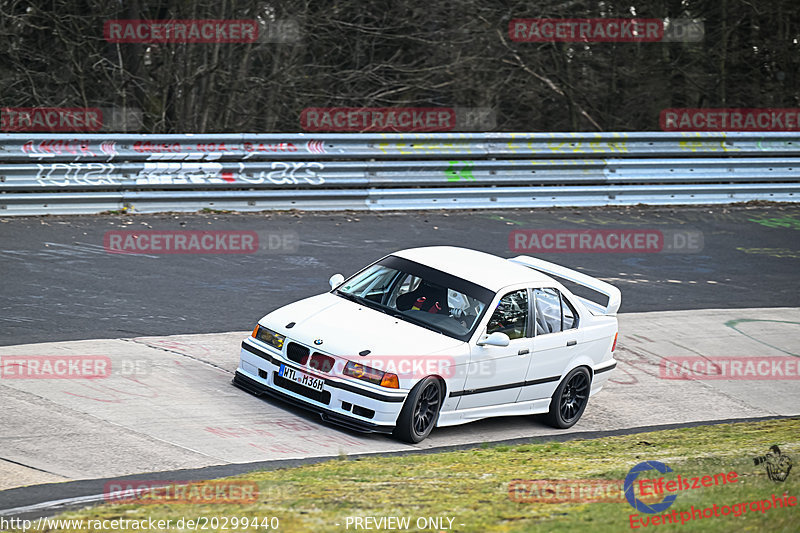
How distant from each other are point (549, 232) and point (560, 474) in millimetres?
10325

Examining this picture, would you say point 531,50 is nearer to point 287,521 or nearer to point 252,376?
point 252,376

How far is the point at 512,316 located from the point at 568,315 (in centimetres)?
80

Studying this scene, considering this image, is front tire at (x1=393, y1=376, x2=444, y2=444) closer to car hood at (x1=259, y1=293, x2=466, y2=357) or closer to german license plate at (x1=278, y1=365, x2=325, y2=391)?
car hood at (x1=259, y1=293, x2=466, y2=357)

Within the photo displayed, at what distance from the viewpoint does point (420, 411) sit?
8.16 meters

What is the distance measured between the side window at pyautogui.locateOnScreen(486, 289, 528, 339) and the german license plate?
1.57 m

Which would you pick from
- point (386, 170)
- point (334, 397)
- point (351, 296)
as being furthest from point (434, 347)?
point (386, 170)

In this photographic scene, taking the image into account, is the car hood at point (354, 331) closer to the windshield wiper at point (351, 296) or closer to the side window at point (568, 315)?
the windshield wiper at point (351, 296)

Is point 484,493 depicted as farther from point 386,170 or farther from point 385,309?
point 386,170

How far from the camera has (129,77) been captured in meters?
18.8

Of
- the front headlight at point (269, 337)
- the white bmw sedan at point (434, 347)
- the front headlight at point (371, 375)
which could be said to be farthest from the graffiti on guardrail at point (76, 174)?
the front headlight at point (371, 375)

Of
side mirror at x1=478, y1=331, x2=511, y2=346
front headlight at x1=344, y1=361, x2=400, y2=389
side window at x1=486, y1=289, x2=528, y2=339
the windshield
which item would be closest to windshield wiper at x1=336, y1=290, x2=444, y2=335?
the windshield

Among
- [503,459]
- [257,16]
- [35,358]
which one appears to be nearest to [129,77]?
[257,16]

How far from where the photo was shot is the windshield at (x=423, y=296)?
8.66 m

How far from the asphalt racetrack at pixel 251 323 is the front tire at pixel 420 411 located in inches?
4.7
